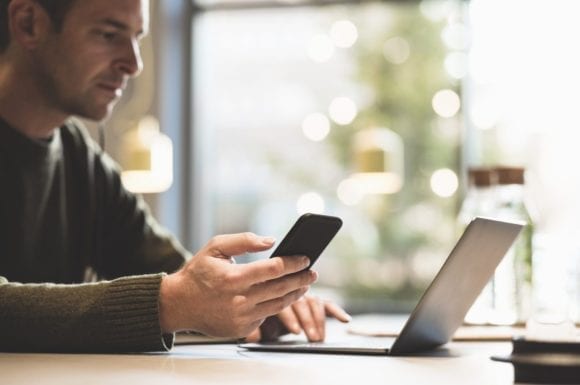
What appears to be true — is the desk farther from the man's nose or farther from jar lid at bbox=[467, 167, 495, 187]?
the man's nose

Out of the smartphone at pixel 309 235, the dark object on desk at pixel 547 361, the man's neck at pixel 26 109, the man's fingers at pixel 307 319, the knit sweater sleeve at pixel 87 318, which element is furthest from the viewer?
the man's neck at pixel 26 109

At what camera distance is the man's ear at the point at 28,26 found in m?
2.05

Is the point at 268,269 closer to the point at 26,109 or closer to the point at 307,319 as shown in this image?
the point at 307,319

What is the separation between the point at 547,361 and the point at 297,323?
→ 26.9 inches

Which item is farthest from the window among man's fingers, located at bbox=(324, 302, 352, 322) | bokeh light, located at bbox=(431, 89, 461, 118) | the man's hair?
man's fingers, located at bbox=(324, 302, 352, 322)

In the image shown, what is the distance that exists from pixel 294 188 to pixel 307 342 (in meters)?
2.99

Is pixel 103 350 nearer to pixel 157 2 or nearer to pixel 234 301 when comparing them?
pixel 234 301

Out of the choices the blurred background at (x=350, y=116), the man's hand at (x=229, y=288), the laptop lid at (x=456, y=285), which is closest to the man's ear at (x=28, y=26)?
the man's hand at (x=229, y=288)

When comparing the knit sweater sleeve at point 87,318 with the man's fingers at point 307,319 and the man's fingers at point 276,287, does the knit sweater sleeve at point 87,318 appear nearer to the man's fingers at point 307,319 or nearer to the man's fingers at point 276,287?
the man's fingers at point 276,287

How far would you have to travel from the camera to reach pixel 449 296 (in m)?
1.31

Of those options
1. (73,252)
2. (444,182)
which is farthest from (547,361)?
(444,182)

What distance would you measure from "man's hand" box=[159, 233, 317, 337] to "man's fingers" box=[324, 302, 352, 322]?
14.3 inches

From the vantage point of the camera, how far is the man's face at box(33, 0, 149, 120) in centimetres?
205

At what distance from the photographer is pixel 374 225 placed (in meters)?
4.31
